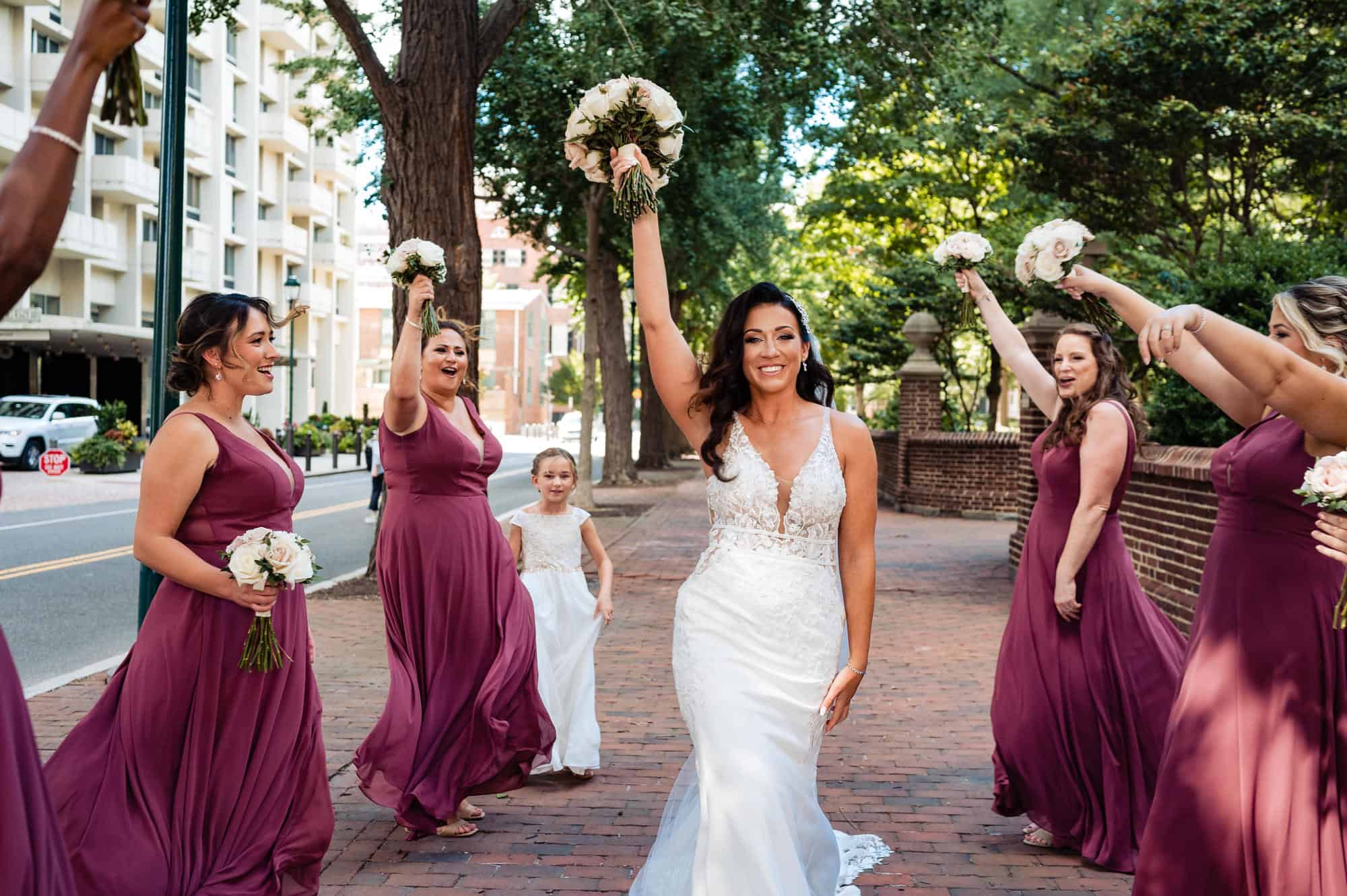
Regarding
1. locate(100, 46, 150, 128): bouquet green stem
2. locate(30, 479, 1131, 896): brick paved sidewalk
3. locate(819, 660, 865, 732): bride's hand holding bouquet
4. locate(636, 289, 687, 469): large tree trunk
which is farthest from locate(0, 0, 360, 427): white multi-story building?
locate(100, 46, 150, 128): bouquet green stem

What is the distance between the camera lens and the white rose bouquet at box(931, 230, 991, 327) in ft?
19.1

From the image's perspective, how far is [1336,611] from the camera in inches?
124

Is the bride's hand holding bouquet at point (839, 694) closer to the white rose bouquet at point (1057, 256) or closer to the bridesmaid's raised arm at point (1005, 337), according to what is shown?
the white rose bouquet at point (1057, 256)

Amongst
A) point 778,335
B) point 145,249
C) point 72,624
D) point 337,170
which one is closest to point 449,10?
point 72,624

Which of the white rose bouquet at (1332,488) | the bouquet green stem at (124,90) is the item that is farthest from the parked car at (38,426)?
the white rose bouquet at (1332,488)

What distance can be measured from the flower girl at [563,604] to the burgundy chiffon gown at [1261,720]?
3169 mm

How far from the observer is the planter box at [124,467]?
3238cm

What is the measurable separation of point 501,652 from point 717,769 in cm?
224

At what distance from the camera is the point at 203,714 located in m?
3.95

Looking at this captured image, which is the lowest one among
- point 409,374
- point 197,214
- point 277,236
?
point 409,374

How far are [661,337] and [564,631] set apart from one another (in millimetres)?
3021

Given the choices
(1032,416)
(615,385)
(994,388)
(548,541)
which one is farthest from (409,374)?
(994,388)

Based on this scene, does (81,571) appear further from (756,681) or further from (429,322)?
(756,681)

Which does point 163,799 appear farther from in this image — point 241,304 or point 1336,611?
point 1336,611
